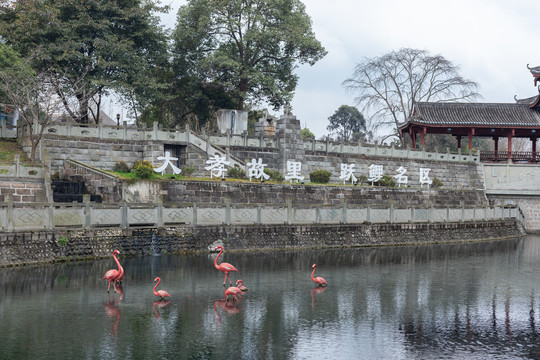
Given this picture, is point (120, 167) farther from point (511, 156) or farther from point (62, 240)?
point (511, 156)

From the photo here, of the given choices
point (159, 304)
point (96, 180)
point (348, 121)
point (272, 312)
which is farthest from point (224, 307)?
point (348, 121)

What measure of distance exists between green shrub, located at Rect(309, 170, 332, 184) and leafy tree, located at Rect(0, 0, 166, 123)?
1259 cm

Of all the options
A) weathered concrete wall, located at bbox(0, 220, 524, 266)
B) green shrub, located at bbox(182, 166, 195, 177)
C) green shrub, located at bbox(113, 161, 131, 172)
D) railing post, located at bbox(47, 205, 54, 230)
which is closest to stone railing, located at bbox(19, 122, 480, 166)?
green shrub, located at bbox(113, 161, 131, 172)

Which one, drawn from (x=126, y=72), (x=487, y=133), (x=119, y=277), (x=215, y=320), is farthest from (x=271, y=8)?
(x=215, y=320)

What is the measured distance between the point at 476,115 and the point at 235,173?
24.0 m

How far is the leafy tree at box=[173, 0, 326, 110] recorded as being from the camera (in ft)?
159

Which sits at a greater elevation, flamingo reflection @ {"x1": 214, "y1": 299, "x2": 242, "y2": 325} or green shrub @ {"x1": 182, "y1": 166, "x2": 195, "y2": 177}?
green shrub @ {"x1": 182, "y1": 166, "x2": 195, "y2": 177}

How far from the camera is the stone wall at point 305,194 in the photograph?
32375 mm

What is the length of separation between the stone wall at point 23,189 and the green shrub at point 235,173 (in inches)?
440

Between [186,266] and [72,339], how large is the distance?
33.1 feet

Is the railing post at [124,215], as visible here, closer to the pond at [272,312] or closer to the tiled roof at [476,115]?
the pond at [272,312]

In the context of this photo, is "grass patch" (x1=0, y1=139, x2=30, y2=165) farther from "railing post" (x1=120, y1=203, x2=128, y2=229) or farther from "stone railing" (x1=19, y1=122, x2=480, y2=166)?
"railing post" (x1=120, y1=203, x2=128, y2=229)

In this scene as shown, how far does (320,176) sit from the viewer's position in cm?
4231

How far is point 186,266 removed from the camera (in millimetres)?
24047
